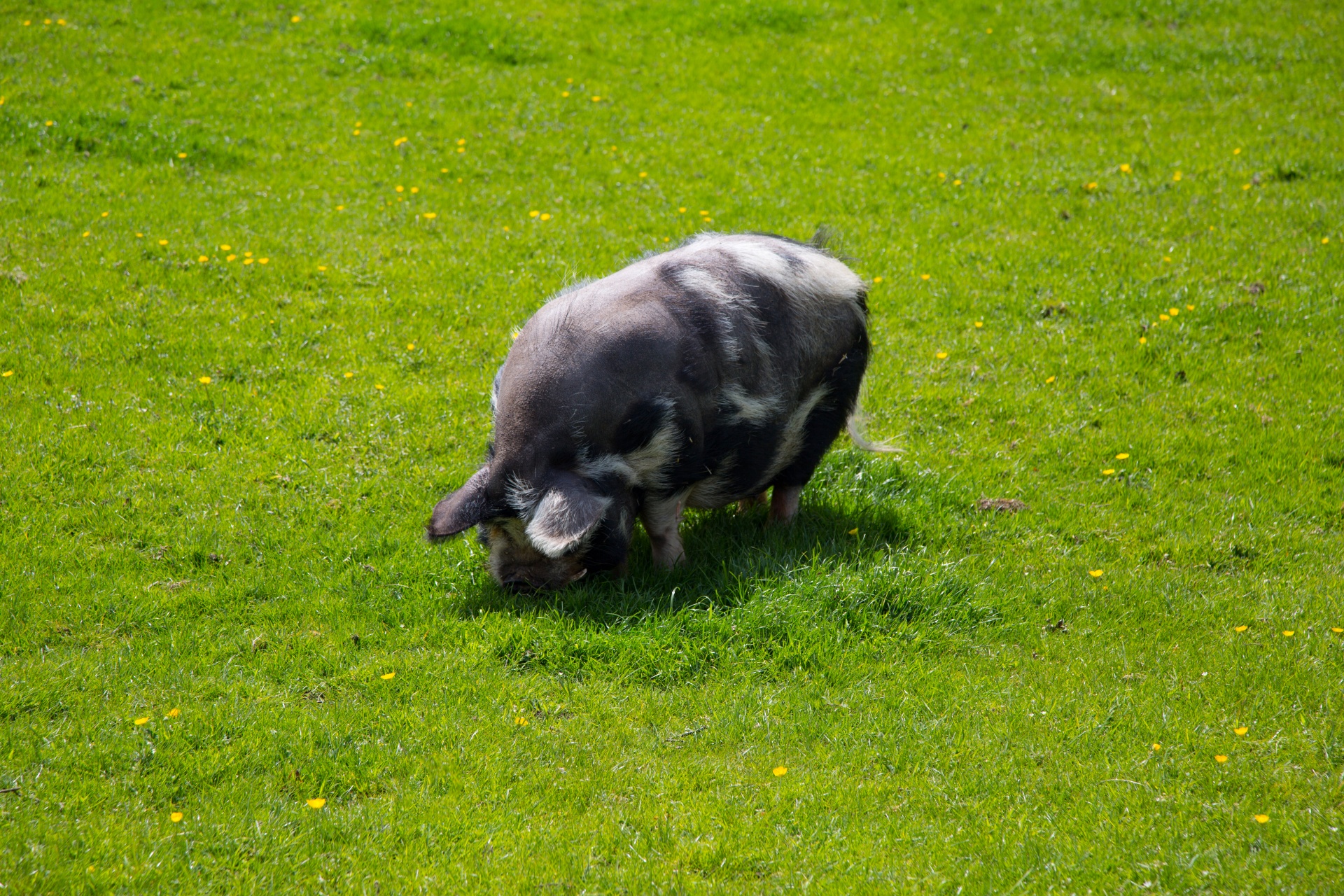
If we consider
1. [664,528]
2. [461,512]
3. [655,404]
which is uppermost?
[655,404]

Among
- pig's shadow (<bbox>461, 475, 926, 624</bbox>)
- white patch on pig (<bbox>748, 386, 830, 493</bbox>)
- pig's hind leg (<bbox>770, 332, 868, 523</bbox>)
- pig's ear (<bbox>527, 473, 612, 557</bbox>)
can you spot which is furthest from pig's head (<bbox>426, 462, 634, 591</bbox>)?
pig's hind leg (<bbox>770, 332, 868, 523</bbox>)

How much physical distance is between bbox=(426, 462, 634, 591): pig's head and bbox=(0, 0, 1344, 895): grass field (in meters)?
0.20

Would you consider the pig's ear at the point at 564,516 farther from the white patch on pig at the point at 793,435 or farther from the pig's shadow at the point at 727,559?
the white patch on pig at the point at 793,435

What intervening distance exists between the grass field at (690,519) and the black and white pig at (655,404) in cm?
44

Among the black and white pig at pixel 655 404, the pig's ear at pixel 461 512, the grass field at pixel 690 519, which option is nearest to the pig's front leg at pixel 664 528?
the black and white pig at pixel 655 404

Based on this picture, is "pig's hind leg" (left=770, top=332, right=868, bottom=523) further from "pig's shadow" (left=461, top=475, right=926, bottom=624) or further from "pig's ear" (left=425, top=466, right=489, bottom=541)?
"pig's ear" (left=425, top=466, right=489, bottom=541)

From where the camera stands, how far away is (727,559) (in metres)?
6.63

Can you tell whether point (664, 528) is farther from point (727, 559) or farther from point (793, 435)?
point (793, 435)

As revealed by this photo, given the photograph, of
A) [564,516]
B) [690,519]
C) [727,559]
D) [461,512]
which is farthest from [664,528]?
[461,512]

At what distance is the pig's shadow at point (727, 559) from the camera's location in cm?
618

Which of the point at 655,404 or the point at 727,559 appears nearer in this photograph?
the point at 655,404

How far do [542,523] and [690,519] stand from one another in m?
1.71

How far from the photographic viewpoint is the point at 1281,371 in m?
8.69

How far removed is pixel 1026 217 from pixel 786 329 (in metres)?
5.68
